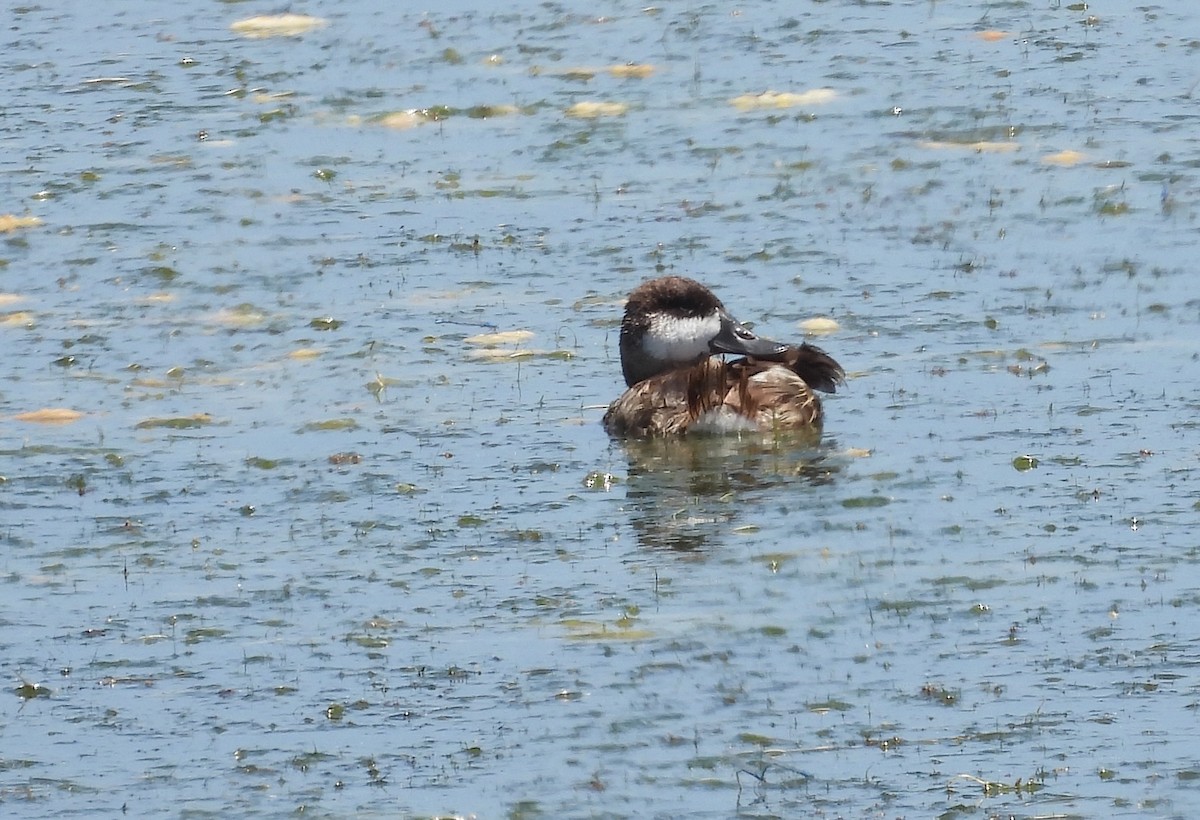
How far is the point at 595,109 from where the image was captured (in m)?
18.3

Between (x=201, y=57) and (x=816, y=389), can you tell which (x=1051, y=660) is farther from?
(x=201, y=57)

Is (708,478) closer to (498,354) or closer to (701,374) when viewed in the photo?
(701,374)

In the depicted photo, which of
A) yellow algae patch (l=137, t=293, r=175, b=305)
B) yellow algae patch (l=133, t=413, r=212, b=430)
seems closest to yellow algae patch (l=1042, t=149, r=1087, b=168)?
yellow algae patch (l=137, t=293, r=175, b=305)

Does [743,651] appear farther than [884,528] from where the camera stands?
No

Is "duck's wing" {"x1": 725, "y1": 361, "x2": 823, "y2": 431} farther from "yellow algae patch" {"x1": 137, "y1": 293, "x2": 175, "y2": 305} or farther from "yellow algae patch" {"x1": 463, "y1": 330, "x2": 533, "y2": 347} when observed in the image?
"yellow algae patch" {"x1": 137, "y1": 293, "x2": 175, "y2": 305}

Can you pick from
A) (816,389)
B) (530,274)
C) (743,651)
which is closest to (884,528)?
(743,651)

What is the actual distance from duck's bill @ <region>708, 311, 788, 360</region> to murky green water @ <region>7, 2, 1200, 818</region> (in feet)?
1.54

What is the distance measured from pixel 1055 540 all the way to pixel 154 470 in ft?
12.8

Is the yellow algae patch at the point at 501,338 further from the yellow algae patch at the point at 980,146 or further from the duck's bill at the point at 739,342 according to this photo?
the yellow algae patch at the point at 980,146

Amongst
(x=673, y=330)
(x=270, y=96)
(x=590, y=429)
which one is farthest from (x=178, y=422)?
(x=270, y=96)

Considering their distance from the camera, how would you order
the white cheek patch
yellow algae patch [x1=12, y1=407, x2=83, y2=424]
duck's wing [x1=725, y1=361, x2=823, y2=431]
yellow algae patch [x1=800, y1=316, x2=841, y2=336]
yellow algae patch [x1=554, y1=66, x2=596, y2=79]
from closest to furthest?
duck's wing [x1=725, y1=361, x2=823, y2=431] → yellow algae patch [x1=12, y1=407, x2=83, y2=424] → the white cheek patch → yellow algae patch [x1=800, y1=316, x2=841, y2=336] → yellow algae patch [x1=554, y1=66, x2=596, y2=79]

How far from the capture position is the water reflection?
34.8 ft

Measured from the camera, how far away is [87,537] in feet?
34.8

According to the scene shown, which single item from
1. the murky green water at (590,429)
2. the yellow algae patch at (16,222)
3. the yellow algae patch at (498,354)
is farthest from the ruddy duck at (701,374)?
the yellow algae patch at (16,222)
